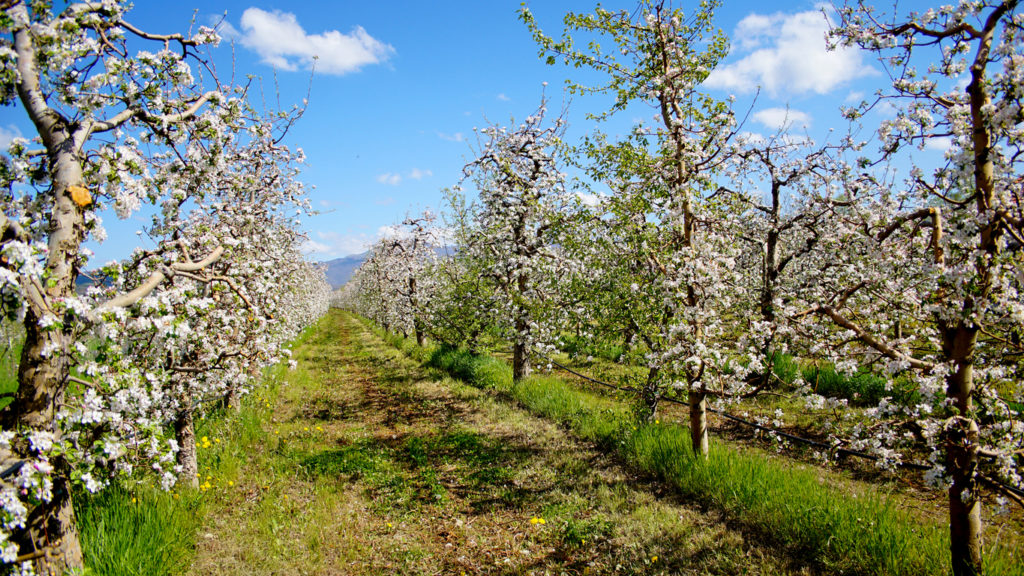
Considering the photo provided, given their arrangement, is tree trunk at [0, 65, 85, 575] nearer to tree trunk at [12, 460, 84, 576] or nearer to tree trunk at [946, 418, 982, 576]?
tree trunk at [12, 460, 84, 576]

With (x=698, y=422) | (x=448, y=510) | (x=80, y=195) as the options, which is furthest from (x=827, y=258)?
(x=80, y=195)

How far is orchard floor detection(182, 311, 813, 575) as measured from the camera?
5484 millimetres

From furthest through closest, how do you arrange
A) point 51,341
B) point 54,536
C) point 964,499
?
point 964,499
point 54,536
point 51,341

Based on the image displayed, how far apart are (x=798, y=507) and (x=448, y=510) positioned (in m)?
4.71

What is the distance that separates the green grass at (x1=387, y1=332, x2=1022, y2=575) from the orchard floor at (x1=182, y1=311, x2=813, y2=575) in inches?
12.2

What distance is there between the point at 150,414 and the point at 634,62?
321 inches

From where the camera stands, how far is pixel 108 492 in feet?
17.5

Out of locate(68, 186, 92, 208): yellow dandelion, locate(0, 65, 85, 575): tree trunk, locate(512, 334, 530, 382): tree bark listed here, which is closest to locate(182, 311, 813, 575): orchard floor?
locate(0, 65, 85, 575): tree trunk

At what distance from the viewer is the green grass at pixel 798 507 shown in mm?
4730

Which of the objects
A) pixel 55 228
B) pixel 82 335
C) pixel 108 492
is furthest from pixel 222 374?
pixel 55 228

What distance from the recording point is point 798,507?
565cm

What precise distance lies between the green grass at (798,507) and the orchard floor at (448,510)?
31cm

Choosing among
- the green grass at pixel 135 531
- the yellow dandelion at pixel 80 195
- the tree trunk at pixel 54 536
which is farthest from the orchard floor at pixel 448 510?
the yellow dandelion at pixel 80 195

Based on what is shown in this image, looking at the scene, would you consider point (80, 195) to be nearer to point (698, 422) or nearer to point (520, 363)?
point (698, 422)
